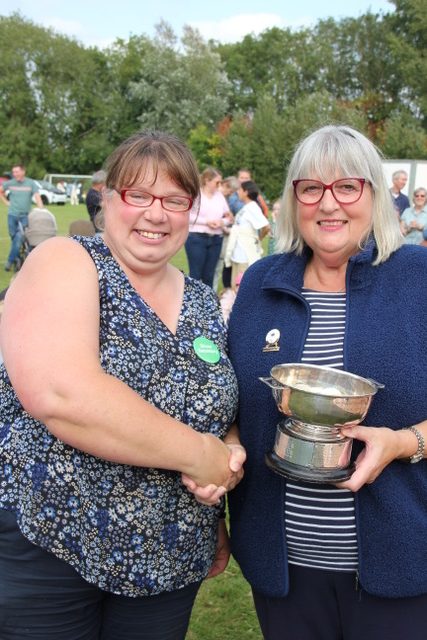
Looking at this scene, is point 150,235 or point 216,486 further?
point 150,235

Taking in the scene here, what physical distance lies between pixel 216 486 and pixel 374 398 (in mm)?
535

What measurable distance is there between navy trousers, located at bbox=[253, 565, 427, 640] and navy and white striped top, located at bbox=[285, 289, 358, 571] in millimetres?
65

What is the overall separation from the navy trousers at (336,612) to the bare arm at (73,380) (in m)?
0.66

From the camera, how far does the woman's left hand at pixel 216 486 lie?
6.17 ft

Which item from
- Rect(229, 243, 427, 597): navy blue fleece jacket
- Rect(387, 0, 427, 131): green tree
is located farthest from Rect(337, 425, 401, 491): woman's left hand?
Rect(387, 0, 427, 131): green tree

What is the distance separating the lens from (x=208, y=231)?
1060 centimetres

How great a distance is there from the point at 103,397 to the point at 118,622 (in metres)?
0.82

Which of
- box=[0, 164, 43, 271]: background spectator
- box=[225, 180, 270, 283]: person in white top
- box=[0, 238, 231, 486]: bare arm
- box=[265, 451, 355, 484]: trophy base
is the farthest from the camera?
box=[0, 164, 43, 271]: background spectator

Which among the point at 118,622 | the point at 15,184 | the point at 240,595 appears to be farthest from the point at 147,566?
the point at 15,184

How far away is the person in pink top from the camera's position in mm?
10516

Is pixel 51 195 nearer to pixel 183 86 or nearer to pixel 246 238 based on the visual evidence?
pixel 183 86

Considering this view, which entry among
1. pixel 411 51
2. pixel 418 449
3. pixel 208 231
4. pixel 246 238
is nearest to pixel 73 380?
pixel 418 449

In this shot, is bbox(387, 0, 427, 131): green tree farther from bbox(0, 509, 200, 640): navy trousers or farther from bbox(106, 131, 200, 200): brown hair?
bbox(0, 509, 200, 640): navy trousers

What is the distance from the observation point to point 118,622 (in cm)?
207
